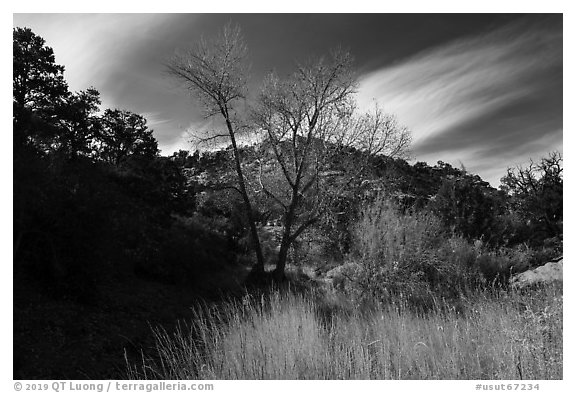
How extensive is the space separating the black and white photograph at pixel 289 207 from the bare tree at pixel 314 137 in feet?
0.23

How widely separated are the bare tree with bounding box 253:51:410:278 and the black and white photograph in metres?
0.07

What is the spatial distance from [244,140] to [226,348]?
10.6m

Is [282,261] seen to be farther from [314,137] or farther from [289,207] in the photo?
[314,137]

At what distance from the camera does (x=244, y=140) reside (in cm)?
1409

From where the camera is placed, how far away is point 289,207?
1389 cm

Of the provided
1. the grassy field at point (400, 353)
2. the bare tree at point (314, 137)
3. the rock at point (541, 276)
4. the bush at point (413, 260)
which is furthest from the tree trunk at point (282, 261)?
the grassy field at point (400, 353)

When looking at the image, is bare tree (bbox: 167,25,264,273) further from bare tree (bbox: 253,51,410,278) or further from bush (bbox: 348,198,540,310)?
bush (bbox: 348,198,540,310)

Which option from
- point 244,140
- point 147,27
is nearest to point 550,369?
point 147,27

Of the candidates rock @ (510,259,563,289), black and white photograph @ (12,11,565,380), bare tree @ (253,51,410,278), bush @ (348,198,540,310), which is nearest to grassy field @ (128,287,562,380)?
black and white photograph @ (12,11,565,380)

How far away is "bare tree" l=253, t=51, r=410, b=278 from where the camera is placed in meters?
12.2

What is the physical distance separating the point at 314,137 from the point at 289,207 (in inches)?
111

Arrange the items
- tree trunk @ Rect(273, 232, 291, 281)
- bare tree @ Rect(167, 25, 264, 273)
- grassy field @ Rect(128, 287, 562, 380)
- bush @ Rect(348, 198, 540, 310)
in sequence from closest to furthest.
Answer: grassy field @ Rect(128, 287, 562, 380), bush @ Rect(348, 198, 540, 310), bare tree @ Rect(167, 25, 264, 273), tree trunk @ Rect(273, 232, 291, 281)

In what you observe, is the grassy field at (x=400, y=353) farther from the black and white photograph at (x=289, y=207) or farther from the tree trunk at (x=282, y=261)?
the tree trunk at (x=282, y=261)

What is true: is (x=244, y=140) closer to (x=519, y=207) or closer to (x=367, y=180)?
(x=367, y=180)
